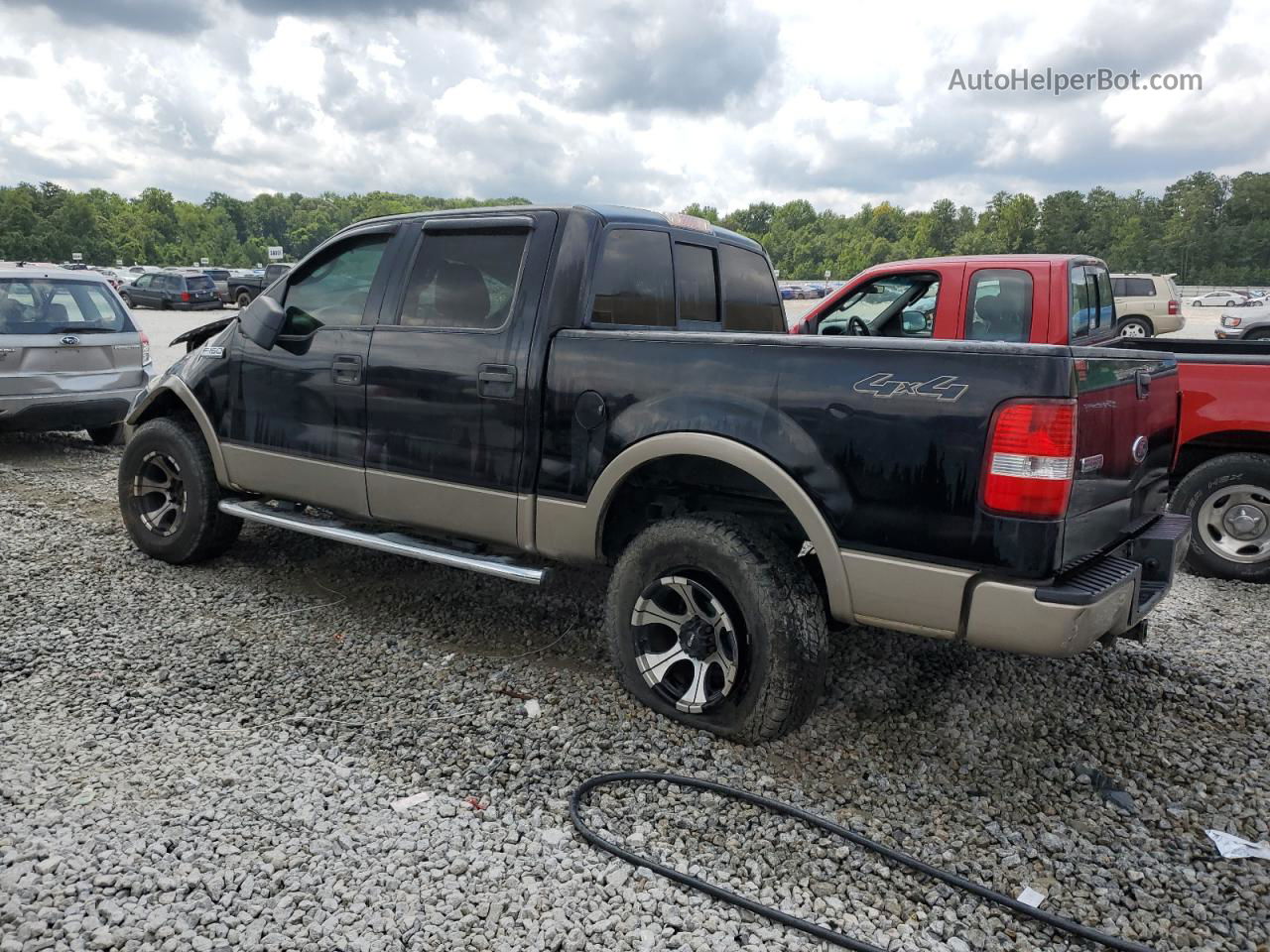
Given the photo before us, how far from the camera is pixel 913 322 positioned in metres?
6.91

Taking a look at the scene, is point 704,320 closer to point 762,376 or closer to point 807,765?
point 762,376

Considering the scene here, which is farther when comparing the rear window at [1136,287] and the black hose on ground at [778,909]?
the rear window at [1136,287]

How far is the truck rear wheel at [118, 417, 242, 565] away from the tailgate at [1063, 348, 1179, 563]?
14.2 ft

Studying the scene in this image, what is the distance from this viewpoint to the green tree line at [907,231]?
114m

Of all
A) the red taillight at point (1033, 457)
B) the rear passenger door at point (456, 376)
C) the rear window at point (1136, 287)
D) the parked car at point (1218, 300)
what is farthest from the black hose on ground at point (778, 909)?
the parked car at point (1218, 300)

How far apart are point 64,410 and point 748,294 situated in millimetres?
6351

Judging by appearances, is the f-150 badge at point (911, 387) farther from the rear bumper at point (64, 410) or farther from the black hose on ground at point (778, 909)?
the rear bumper at point (64, 410)

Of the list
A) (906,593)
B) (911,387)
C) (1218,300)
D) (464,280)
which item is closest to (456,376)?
(464,280)

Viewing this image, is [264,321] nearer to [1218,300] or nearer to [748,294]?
[748,294]

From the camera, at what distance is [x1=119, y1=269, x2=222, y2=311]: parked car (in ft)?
107

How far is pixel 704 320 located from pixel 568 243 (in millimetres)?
934

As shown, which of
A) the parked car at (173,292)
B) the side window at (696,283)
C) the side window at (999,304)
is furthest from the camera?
the parked car at (173,292)

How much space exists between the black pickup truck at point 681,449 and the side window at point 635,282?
0.01m

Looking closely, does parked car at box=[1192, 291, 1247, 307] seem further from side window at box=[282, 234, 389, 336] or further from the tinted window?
side window at box=[282, 234, 389, 336]
